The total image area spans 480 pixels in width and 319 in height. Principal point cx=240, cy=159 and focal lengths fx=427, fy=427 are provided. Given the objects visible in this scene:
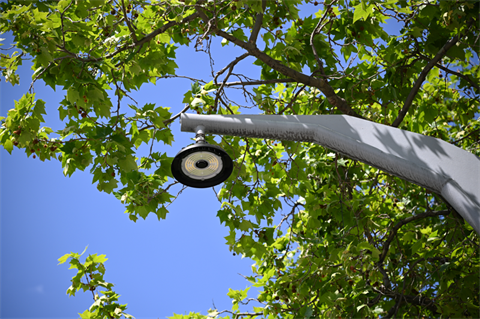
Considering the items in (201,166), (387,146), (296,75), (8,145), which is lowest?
(387,146)

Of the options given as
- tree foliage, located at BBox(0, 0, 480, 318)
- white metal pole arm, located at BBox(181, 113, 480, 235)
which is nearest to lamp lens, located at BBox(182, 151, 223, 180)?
white metal pole arm, located at BBox(181, 113, 480, 235)

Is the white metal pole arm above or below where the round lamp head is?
below

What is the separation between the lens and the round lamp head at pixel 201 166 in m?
2.97

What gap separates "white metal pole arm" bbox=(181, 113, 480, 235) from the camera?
2.49 m

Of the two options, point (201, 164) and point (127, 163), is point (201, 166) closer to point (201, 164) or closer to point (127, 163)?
point (201, 164)

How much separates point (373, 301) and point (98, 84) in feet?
13.6

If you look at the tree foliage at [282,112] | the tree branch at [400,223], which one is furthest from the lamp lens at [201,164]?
the tree branch at [400,223]

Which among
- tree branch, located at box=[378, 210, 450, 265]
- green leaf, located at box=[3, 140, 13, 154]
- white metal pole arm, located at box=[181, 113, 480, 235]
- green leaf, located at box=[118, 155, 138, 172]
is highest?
green leaf, located at box=[3, 140, 13, 154]

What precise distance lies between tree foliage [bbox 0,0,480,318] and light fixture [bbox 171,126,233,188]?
1.55 meters

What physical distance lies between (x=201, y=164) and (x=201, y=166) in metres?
0.02

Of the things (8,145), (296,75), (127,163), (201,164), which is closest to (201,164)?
(201,164)

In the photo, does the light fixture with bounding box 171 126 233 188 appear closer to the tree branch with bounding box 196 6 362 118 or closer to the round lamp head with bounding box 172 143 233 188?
the round lamp head with bounding box 172 143 233 188

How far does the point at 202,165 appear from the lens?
10.2 feet

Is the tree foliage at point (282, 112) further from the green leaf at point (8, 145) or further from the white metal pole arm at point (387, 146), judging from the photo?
the white metal pole arm at point (387, 146)
